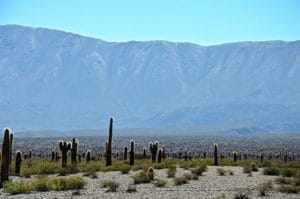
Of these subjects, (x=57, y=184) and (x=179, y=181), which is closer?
(x=57, y=184)

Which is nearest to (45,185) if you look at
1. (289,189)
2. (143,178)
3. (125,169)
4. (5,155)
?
(5,155)

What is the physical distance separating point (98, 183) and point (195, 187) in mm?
4736

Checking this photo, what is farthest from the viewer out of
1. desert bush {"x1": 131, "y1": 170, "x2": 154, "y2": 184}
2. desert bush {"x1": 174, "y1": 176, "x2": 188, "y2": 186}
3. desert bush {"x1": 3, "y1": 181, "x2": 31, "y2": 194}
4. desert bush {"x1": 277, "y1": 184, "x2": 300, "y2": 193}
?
desert bush {"x1": 131, "y1": 170, "x2": 154, "y2": 184}

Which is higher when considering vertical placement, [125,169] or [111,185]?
[125,169]

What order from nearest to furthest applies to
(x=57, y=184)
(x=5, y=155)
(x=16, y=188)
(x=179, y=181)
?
(x=16, y=188) < (x=57, y=184) < (x=5, y=155) < (x=179, y=181)

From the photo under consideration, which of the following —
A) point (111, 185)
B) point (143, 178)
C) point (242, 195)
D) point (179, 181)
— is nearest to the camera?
point (242, 195)

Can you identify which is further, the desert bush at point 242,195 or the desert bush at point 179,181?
the desert bush at point 179,181

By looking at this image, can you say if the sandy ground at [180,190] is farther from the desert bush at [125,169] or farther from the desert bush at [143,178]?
the desert bush at [125,169]

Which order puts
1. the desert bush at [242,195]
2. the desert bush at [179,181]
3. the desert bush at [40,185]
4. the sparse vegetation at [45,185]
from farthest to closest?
the desert bush at [179,181] < the desert bush at [40,185] < the sparse vegetation at [45,185] < the desert bush at [242,195]

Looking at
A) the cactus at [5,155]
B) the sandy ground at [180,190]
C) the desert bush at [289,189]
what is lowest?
the sandy ground at [180,190]

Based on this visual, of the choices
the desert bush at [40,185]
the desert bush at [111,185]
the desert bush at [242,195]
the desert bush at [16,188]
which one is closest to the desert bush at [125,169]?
the desert bush at [111,185]

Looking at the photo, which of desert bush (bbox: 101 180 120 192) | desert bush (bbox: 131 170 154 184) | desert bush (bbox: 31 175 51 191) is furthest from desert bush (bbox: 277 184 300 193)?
desert bush (bbox: 31 175 51 191)

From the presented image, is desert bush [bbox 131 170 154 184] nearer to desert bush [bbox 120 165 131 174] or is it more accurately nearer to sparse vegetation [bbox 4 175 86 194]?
sparse vegetation [bbox 4 175 86 194]

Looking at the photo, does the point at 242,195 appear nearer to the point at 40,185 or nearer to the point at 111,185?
the point at 111,185
